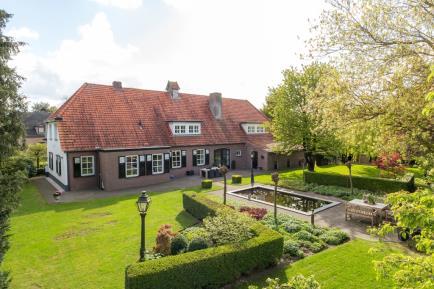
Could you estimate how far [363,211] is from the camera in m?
14.1

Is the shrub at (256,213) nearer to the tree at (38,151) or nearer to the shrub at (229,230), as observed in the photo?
the shrub at (229,230)

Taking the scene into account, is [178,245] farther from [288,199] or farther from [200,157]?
[200,157]

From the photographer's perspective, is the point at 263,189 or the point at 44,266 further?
the point at 263,189

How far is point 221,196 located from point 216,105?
1631 cm

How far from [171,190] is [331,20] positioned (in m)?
16.3

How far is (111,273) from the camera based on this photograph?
9.66 meters

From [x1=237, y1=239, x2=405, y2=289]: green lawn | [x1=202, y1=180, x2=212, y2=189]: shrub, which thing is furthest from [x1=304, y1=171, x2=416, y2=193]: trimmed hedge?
[x1=237, y1=239, x2=405, y2=289]: green lawn

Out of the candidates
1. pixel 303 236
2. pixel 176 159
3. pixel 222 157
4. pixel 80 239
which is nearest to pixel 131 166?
pixel 176 159

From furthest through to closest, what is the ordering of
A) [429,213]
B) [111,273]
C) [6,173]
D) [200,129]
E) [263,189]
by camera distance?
[200,129] < [263,189] < [111,273] < [6,173] < [429,213]

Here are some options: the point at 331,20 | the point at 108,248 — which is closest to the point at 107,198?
the point at 108,248

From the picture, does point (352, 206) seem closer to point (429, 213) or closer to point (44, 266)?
point (429, 213)

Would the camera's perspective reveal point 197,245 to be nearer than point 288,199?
Yes

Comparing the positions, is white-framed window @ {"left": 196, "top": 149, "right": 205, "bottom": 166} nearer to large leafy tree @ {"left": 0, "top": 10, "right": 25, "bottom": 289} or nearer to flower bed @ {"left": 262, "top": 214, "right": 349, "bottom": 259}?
flower bed @ {"left": 262, "top": 214, "right": 349, "bottom": 259}

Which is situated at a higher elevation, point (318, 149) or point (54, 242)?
point (318, 149)
